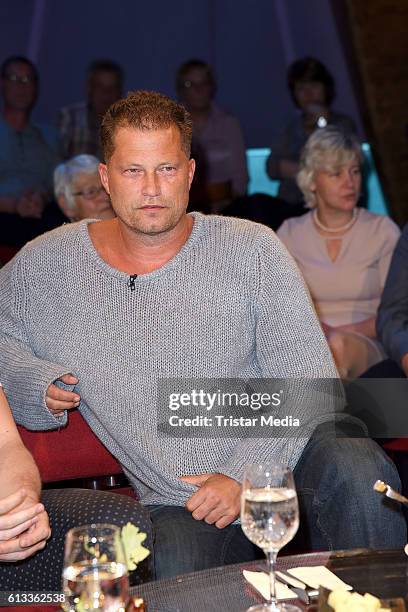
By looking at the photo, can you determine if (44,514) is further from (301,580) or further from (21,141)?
(21,141)

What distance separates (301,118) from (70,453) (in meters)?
3.34

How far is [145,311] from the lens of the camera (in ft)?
7.39

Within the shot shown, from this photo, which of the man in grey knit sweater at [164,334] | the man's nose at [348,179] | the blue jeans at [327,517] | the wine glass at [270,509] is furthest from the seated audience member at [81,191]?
the wine glass at [270,509]

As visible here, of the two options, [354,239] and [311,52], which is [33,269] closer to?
[354,239]

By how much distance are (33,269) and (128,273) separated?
23 cm

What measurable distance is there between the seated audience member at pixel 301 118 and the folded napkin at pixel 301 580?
12.1 feet

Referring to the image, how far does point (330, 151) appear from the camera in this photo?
3.87 m

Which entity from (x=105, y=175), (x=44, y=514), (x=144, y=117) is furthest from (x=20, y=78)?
(x=44, y=514)

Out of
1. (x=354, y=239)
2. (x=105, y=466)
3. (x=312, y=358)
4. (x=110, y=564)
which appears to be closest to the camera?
(x=110, y=564)

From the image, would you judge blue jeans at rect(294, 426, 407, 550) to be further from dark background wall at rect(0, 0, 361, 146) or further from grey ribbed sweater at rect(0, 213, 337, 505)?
dark background wall at rect(0, 0, 361, 146)

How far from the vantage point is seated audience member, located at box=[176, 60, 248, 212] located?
5.45 meters

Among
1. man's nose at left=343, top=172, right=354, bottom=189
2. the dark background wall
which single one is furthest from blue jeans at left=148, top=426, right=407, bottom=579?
the dark background wall

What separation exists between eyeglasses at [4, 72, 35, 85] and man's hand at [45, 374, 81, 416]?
132 inches

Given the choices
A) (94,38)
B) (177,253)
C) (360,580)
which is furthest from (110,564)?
(94,38)
